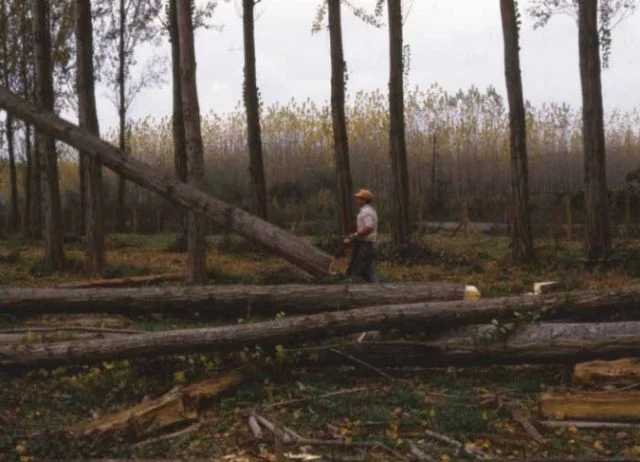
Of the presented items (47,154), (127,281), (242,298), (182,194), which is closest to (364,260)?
(182,194)

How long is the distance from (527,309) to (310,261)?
3.81 m

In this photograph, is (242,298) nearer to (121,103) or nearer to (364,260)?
(364,260)

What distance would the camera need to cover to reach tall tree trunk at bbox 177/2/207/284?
48.8 feet

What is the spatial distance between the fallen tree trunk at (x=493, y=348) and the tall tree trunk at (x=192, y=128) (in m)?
6.75

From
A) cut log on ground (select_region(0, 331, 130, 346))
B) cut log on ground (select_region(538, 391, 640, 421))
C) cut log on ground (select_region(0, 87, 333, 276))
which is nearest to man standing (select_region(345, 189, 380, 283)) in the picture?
cut log on ground (select_region(0, 87, 333, 276))

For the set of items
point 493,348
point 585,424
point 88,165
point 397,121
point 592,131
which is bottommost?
point 585,424

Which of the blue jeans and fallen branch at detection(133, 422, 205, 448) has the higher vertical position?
the blue jeans

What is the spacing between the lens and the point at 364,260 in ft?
45.2

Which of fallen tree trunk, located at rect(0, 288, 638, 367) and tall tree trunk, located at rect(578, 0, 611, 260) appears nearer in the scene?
fallen tree trunk, located at rect(0, 288, 638, 367)

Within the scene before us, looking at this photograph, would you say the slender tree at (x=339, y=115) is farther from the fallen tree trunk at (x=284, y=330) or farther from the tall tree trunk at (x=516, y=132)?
the fallen tree trunk at (x=284, y=330)

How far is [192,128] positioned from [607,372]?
357 inches

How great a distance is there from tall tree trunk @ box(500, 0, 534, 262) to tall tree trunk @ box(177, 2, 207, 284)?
7992 mm

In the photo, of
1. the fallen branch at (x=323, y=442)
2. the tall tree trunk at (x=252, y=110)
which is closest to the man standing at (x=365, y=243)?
the fallen branch at (x=323, y=442)

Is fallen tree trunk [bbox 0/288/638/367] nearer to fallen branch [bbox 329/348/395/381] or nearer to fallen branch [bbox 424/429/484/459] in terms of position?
fallen branch [bbox 329/348/395/381]
